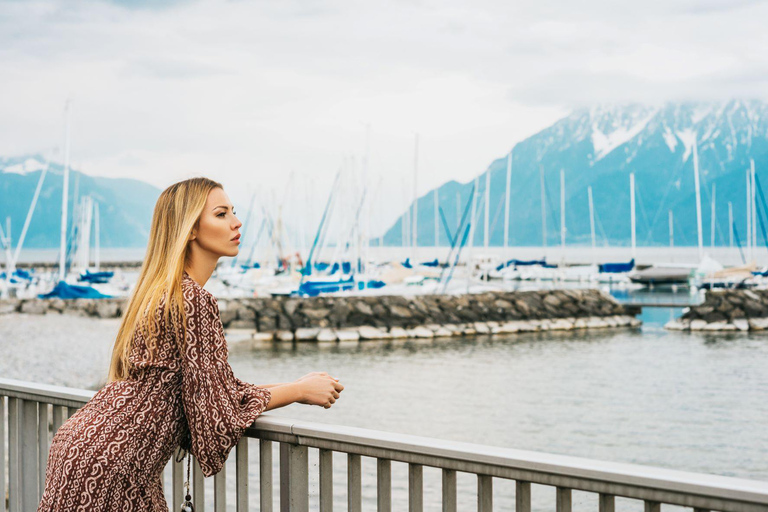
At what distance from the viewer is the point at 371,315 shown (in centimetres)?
3178

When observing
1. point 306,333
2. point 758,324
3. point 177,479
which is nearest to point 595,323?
point 758,324

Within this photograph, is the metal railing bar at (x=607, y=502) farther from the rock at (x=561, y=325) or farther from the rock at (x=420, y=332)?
the rock at (x=561, y=325)

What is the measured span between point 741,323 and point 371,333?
1681 centimetres

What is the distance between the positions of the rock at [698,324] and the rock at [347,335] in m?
15.3

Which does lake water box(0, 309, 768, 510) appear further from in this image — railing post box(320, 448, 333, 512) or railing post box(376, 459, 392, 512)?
railing post box(376, 459, 392, 512)

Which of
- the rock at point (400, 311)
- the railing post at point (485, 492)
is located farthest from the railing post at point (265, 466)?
the rock at point (400, 311)

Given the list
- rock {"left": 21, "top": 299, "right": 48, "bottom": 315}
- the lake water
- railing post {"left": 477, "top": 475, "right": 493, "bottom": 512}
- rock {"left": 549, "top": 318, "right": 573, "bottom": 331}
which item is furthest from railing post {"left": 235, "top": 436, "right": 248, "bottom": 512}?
rock {"left": 549, "top": 318, "right": 573, "bottom": 331}

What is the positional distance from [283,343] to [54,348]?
382 inches

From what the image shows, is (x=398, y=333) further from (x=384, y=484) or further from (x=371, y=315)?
(x=384, y=484)

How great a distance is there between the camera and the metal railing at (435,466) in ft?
5.49

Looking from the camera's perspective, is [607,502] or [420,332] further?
[420,332]

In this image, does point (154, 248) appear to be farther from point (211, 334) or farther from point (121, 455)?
point (121, 455)

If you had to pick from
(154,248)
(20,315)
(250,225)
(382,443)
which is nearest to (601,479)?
(382,443)

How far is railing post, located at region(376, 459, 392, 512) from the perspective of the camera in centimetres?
218
